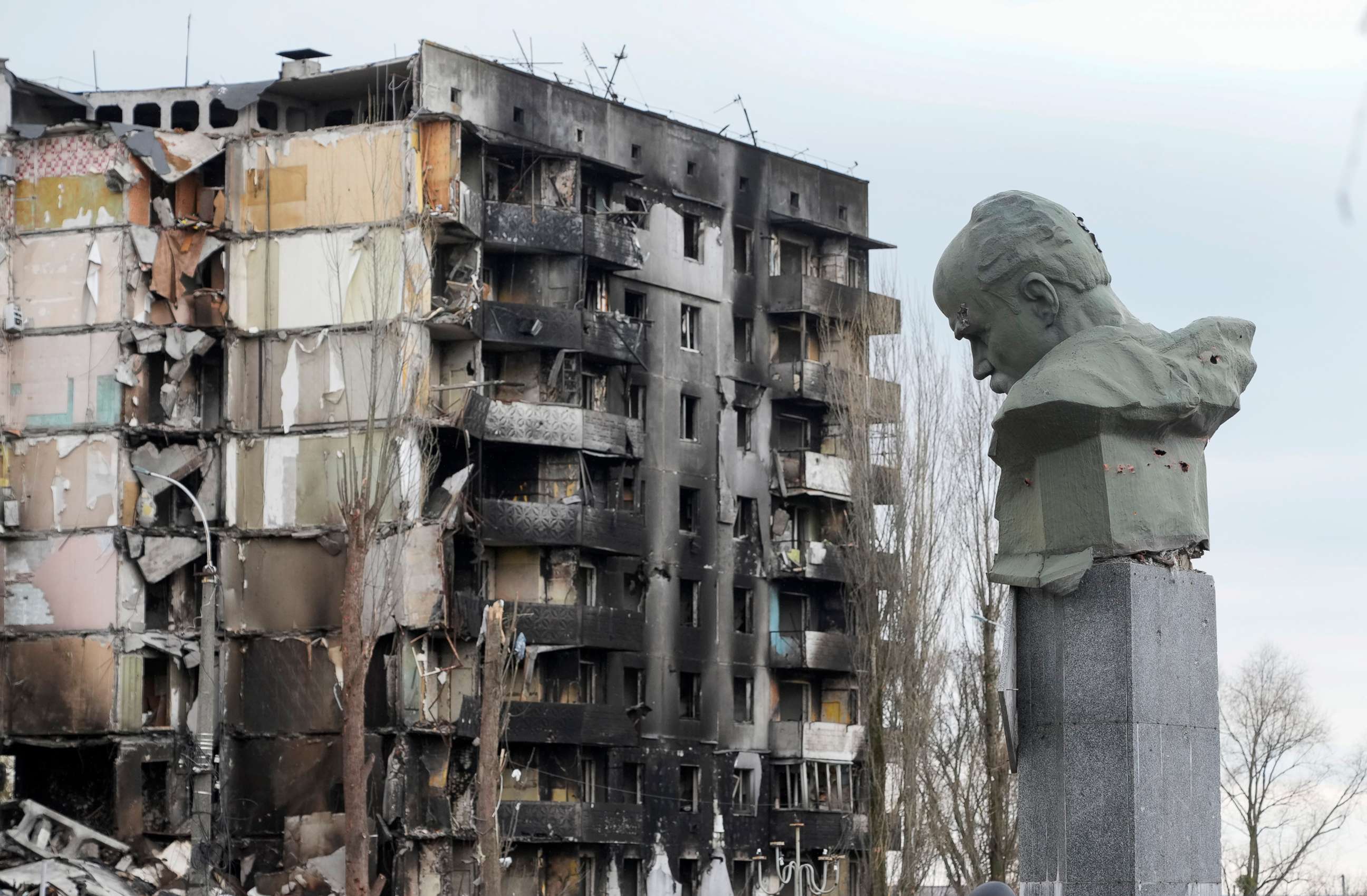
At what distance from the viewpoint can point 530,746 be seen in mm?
48062

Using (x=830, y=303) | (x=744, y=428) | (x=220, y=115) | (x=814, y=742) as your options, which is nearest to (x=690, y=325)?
(x=744, y=428)

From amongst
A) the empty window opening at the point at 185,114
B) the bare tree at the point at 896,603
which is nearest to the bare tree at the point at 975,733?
the bare tree at the point at 896,603

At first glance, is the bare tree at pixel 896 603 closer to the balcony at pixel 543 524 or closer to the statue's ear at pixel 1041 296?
the balcony at pixel 543 524

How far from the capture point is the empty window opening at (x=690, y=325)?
178ft

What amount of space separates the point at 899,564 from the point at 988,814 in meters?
8.99

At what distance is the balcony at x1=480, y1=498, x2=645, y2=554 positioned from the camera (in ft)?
157

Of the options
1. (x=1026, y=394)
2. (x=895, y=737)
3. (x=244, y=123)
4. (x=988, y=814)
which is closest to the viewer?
(x=1026, y=394)

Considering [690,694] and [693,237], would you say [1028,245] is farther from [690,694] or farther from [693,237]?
[693,237]

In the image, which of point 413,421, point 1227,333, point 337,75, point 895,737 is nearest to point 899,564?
point 895,737

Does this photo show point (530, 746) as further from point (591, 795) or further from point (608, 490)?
point (608, 490)

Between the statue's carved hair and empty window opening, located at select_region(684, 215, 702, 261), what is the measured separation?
41.1 metres

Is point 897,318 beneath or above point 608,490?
above

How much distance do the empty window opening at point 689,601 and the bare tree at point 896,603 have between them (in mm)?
3574

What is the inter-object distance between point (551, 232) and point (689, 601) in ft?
30.5
